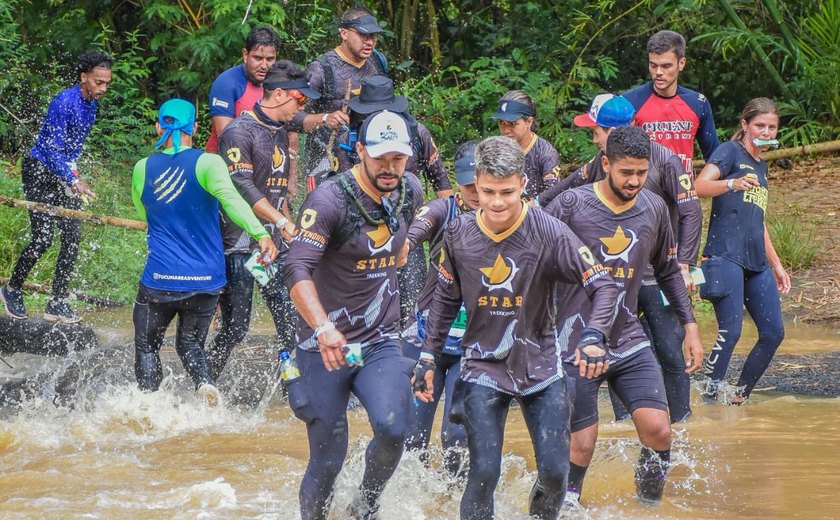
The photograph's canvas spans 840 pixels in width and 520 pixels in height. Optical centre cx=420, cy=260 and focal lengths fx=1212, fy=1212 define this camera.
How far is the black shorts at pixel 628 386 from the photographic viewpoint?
226 inches

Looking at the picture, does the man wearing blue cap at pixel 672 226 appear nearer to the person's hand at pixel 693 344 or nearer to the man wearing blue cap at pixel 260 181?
the person's hand at pixel 693 344

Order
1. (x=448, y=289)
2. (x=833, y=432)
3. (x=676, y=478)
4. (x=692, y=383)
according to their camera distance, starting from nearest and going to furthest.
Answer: (x=448, y=289), (x=676, y=478), (x=833, y=432), (x=692, y=383)

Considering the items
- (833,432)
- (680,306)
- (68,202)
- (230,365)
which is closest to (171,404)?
(230,365)

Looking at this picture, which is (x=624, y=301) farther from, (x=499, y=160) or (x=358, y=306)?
(x=358, y=306)

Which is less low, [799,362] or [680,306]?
[680,306]

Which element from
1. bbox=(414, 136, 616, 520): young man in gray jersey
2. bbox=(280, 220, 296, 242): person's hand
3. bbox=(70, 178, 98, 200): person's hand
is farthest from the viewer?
bbox=(70, 178, 98, 200): person's hand

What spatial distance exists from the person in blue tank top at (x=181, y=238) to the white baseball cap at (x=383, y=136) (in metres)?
1.87

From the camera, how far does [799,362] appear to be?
30.8 feet

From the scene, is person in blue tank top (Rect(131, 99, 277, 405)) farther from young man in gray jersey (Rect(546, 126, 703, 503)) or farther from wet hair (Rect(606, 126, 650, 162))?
wet hair (Rect(606, 126, 650, 162))

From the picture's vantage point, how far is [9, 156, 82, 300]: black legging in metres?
9.25

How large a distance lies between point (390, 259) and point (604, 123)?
1883 mm

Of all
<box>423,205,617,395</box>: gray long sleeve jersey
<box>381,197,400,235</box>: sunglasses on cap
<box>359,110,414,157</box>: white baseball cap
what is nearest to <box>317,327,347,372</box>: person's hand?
<box>423,205,617,395</box>: gray long sleeve jersey

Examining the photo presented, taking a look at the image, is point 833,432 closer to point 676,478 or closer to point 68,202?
point 676,478

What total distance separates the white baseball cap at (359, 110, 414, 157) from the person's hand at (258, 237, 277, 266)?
159 cm
